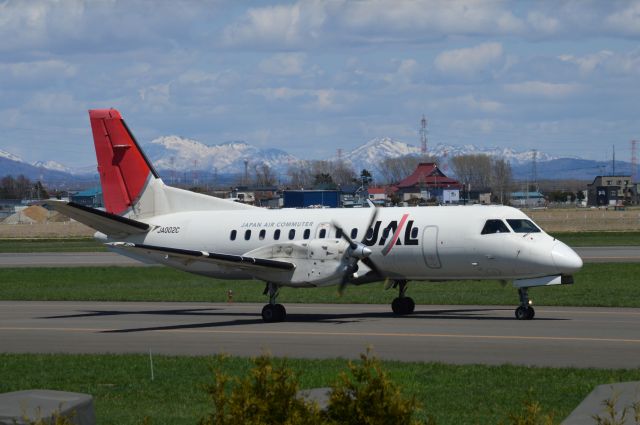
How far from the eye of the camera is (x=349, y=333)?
23781 mm

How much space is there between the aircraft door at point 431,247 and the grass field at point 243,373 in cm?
841

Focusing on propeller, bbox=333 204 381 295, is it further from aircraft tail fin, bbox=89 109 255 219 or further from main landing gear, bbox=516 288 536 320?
aircraft tail fin, bbox=89 109 255 219

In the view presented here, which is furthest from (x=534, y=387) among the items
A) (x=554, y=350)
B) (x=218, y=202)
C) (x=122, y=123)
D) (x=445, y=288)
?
(x=445, y=288)

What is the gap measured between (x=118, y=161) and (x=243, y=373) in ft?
51.6

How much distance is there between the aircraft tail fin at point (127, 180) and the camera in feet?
105

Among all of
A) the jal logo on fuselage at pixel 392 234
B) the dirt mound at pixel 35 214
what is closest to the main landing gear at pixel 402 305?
the jal logo on fuselage at pixel 392 234

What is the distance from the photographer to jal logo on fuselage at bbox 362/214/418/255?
26.9m

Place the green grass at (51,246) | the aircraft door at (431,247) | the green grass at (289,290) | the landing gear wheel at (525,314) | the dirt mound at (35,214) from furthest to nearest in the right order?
the dirt mound at (35,214) → the green grass at (51,246) → the green grass at (289,290) → the aircraft door at (431,247) → the landing gear wheel at (525,314)

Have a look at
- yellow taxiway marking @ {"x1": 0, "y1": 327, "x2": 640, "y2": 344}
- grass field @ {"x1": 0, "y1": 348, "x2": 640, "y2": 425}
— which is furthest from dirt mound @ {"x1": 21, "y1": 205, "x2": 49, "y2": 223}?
grass field @ {"x1": 0, "y1": 348, "x2": 640, "y2": 425}

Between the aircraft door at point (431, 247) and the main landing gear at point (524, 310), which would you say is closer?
the main landing gear at point (524, 310)

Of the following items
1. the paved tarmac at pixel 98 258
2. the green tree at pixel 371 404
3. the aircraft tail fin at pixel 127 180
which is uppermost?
the aircraft tail fin at pixel 127 180

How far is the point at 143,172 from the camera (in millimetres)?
32406

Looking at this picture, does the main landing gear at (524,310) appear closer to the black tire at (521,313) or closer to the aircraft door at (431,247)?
the black tire at (521,313)

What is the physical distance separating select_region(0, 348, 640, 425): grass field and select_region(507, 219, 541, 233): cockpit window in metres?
8.88
